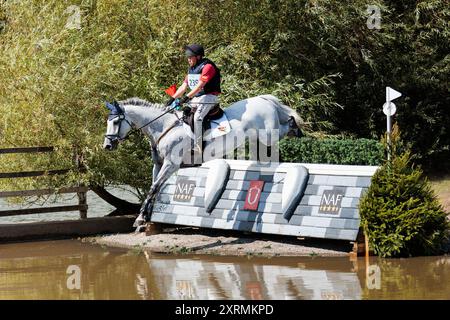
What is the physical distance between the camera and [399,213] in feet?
40.4

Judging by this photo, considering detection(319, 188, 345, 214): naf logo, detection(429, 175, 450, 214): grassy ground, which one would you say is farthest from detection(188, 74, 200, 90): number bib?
detection(429, 175, 450, 214): grassy ground

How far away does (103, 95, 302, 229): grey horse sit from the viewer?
15.1m

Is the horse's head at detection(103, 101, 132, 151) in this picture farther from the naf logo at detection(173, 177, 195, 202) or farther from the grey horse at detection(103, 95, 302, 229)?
the naf logo at detection(173, 177, 195, 202)

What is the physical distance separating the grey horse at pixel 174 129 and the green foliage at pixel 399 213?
3.29 m

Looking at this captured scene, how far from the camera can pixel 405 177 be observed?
12.4 metres

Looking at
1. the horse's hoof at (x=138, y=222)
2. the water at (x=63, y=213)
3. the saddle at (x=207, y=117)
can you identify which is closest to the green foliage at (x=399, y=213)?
the saddle at (x=207, y=117)

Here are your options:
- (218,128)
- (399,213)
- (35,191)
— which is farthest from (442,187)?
(35,191)

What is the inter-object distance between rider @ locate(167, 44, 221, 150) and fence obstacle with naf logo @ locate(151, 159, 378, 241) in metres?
0.80

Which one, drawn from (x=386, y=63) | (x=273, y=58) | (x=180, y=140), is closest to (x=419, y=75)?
(x=386, y=63)

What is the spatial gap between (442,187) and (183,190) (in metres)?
7.60

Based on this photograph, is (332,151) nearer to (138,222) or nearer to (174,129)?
(174,129)

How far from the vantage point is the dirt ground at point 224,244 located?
13.3 m
